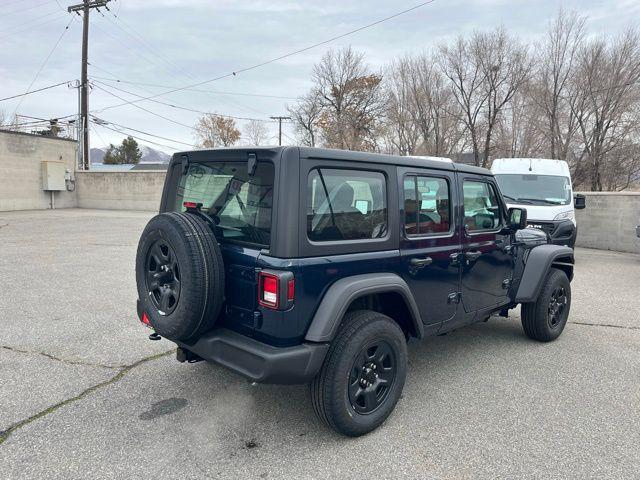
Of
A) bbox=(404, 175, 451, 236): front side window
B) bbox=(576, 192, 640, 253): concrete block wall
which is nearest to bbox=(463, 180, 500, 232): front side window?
bbox=(404, 175, 451, 236): front side window

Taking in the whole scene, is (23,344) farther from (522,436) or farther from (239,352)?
(522,436)

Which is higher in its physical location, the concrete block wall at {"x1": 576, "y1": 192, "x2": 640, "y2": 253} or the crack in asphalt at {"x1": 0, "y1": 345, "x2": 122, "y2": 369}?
the concrete block wall at {"x1": 576, "y1": 192, "x2": 640, "y2": 253}

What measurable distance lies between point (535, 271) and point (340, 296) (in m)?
2.64

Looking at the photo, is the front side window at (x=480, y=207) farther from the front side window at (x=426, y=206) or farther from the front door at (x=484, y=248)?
the front side window at (x=426, y=206)

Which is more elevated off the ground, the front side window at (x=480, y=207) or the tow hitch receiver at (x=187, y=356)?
the front side window at (x=480, y=207)

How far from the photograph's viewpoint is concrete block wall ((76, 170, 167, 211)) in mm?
24422

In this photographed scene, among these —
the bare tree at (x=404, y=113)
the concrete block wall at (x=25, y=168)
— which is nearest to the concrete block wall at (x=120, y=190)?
the concrete block wall at (x=25, y=168)

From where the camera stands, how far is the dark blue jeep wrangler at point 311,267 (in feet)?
8.52

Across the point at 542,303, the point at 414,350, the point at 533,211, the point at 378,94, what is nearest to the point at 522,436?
the point at 414,350

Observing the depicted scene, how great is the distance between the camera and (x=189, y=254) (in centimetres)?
262

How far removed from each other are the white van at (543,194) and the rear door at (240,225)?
25.4ft

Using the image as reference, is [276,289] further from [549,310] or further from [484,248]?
[549,310]

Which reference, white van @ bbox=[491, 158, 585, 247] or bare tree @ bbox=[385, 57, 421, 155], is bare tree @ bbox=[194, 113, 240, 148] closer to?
bare tree @ bbox=[385, 57, 421, 155]

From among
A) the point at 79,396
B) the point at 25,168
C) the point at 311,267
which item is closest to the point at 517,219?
the point at 311,267
